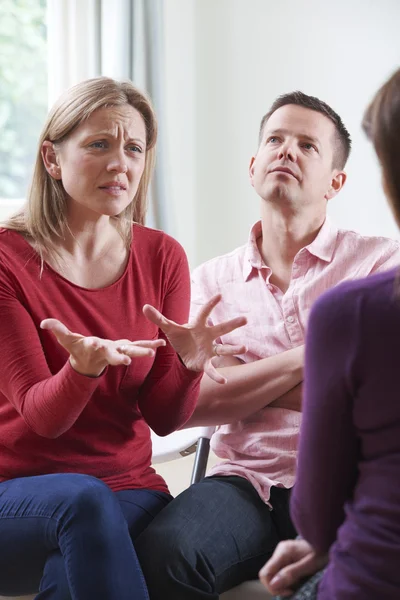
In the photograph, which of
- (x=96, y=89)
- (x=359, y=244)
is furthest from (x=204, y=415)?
(x=96, y=89)

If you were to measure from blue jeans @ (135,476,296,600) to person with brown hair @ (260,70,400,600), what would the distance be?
0.52m

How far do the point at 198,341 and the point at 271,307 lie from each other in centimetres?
37

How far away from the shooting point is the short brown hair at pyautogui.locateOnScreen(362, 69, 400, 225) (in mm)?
782

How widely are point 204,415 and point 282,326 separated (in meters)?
0.26

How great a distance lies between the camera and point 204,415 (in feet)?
5.48

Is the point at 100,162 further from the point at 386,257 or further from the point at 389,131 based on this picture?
the point at 389,131

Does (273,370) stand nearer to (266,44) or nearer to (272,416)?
(272,416)

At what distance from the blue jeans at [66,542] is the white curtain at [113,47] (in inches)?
91.0

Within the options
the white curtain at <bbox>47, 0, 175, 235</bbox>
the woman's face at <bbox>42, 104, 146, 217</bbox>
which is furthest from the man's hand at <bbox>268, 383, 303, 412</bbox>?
the white curtain at <bbox>47, 0, 175, 235</bbox>

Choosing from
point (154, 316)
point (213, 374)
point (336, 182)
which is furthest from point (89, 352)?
point (336, 182)

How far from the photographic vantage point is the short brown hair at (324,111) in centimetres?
191

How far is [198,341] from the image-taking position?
144 cm

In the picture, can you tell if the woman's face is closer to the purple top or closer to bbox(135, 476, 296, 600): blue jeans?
bbox(135, 476, 296, 600): blue jeans

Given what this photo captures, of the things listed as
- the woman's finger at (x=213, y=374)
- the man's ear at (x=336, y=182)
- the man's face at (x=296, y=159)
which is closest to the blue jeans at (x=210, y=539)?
the woman's finger at (x=213, y=374)
